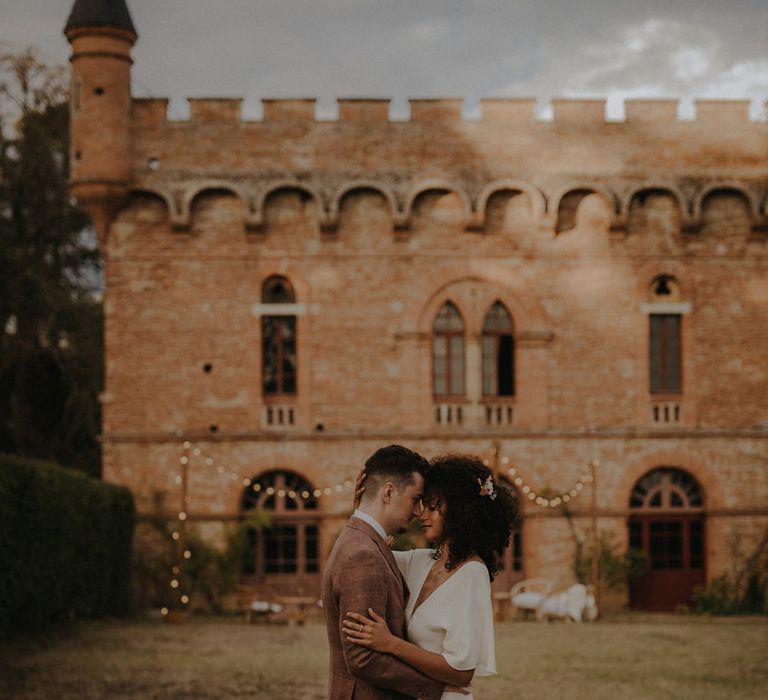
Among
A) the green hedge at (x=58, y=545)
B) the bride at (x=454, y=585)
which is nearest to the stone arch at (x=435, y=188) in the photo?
the green hedge at (x=58, y=545)

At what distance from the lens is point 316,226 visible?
2684 cm

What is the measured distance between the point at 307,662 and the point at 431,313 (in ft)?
35.8

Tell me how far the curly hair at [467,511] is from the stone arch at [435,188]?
21.1 metres

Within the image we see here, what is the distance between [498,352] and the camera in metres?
26.7

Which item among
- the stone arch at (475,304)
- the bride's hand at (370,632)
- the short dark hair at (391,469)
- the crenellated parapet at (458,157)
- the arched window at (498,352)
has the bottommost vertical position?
the bride's hand at (370,632)

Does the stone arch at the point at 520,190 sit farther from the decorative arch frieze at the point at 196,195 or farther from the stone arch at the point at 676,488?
the stone arch at the point at 676,488

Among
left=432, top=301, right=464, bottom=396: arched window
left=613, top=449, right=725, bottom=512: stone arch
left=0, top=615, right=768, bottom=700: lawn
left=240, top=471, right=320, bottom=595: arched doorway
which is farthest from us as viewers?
left=432, top=301, right=464, bottom=396: arched window

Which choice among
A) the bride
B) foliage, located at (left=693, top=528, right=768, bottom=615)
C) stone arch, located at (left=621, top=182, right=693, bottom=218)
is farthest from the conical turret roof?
the bride

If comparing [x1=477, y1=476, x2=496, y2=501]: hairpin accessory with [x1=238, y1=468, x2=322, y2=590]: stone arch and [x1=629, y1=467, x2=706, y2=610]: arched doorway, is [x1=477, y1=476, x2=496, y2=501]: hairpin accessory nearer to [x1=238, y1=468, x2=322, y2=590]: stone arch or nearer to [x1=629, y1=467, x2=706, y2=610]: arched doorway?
[x1=238, y1=468, x2=322, y2=590]: stone arch

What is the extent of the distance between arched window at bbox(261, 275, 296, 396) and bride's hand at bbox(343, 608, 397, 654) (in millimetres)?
21415

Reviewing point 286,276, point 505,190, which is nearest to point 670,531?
point 505,190

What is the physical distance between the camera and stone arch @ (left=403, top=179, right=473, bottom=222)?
2656 cm

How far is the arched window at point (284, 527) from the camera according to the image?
86.5 feet

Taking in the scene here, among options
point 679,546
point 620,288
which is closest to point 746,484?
point 679,546
